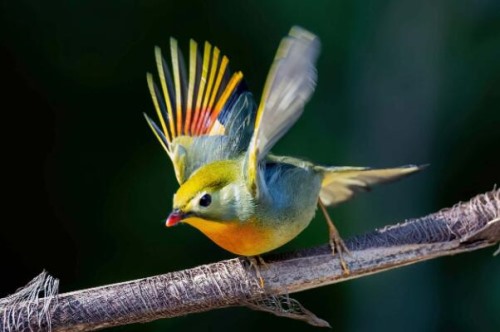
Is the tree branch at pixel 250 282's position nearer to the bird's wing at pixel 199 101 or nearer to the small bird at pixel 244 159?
the small bird at pixel 244 159

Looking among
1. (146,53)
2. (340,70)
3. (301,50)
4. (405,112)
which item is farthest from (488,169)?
(301,50)

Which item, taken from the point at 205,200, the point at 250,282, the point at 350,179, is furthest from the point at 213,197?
the point at 350,179

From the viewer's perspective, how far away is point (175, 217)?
1.66 metres

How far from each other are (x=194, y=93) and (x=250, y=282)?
499mm

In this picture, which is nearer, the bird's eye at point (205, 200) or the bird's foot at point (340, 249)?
Result: the bird's eye at point (205, 200)

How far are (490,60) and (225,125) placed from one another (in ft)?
3.99

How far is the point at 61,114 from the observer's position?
2885 mm

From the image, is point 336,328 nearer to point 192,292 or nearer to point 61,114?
point 61,114

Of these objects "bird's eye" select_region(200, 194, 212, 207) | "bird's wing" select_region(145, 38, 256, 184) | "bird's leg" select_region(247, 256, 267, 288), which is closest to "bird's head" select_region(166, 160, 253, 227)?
"bird's eye" select_region(200, 194, 212, 207)

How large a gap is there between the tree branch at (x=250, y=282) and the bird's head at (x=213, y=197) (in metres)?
0.11

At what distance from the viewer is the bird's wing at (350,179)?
204 cm

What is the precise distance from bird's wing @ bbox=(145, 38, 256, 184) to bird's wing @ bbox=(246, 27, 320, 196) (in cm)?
31

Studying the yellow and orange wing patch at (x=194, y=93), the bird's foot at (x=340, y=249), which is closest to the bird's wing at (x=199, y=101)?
the yellow and orange wing patch at (x=194, y=93)

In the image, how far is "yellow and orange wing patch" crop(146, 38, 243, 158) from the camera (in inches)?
82.0
